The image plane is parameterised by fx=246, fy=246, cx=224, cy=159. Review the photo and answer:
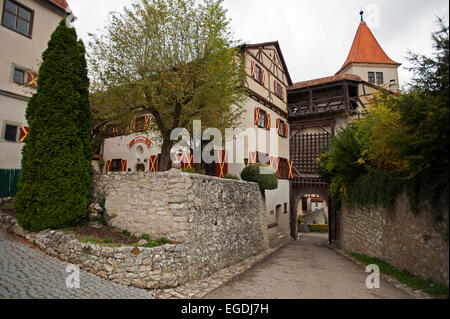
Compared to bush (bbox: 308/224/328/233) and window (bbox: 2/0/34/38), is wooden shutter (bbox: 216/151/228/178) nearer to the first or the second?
window (bbox: 2/0/34/38)

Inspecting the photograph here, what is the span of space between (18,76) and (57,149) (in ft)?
26.4

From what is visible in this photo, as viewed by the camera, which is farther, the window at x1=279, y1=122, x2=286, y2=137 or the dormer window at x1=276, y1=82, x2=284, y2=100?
the window at x1=279, y1=122, x2=286, y2=137

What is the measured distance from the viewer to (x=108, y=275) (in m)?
5.34

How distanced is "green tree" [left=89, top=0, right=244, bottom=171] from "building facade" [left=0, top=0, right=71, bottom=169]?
493 centimetres

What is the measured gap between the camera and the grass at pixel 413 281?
14.9 feet

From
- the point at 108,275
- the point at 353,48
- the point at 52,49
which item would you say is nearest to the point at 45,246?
the point at 108,275

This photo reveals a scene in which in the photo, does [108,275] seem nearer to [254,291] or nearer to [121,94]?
[254,291]

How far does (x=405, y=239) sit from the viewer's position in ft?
20.7

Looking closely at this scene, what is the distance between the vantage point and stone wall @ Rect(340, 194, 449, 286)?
4.83m

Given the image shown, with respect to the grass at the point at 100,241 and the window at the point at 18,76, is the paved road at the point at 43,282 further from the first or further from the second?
the window at the point at 18,76

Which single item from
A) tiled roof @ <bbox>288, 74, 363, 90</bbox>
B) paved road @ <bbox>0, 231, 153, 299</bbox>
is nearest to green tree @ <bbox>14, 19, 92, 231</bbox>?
paved road @ <bbox>0, 231, 153, 299</bbox>

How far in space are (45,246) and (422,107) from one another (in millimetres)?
8693

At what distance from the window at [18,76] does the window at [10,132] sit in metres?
2.15

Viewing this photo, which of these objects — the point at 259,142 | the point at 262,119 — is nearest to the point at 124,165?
the point at 259,142
